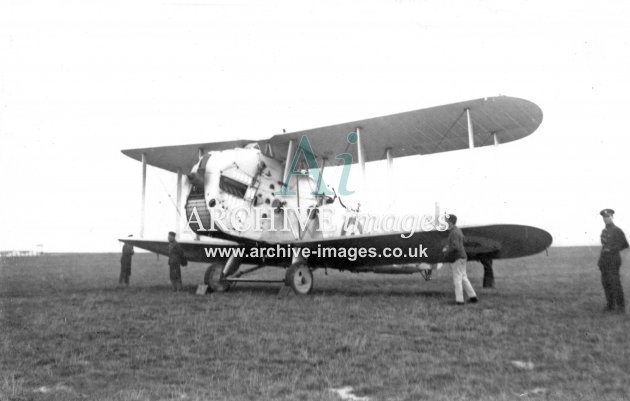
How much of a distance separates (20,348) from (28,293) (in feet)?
22.0

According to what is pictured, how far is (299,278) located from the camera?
1021 centimetres

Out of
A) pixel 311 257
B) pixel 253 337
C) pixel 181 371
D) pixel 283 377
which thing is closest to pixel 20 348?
pixel 181 371

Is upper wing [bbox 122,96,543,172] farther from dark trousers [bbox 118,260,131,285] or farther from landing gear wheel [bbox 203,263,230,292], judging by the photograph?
dark trousers [bbox 118,260,131,285]

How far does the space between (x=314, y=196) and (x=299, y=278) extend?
213 centimetres

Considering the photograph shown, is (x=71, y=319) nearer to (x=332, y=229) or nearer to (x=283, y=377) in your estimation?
(x=283, y=377)

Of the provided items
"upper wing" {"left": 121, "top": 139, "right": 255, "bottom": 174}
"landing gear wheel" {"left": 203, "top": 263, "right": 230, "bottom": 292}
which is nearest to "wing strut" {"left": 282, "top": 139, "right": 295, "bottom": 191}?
"upper wing" {"left": 121, "top": 139, "right": 255, "bottom": 174}

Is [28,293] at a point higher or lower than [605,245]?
lower

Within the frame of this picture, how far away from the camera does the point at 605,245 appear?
7.86m

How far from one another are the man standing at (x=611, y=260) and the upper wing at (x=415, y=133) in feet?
8.37

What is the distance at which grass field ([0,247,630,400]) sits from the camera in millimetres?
4047

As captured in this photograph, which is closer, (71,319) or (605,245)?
(71,319)

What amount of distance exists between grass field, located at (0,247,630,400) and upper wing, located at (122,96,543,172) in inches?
140

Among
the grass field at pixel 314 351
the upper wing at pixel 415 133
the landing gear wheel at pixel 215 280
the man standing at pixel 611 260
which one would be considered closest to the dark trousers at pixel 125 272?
the upper wing at pixel 415 133

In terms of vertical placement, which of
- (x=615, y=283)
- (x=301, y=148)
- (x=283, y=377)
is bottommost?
(x=283, y=377)
